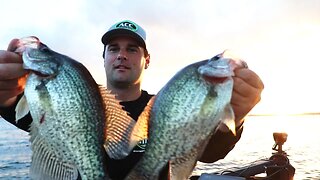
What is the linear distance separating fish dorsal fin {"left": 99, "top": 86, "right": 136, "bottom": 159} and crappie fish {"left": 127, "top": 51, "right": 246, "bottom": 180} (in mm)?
172

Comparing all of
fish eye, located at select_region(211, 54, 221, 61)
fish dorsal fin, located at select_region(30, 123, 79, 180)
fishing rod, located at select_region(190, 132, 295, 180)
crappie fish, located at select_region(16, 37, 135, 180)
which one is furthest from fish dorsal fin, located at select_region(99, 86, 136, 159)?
fishing rod, located at select_region(190, 132, 295, 180)

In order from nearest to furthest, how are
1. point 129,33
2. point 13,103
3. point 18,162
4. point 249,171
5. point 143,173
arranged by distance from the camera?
point 143,173, point 13,103, point 129,33, point 249,171, point 18,162

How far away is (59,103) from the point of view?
Result: 356 cm

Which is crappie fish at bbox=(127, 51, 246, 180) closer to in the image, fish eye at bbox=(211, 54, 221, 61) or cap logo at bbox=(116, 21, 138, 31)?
fish eye at bbox=(211, 54, 221, 61)

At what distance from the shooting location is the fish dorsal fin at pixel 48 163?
357 cm

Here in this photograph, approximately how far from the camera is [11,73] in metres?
3.70

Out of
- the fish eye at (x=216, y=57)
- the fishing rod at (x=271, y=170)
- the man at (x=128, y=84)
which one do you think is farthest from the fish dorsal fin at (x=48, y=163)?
the fishing rod at (x=271, y=170)

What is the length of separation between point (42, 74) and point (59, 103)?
1.16ft

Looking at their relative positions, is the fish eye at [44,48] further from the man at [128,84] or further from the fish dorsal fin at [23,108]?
the fish dorsal fin at [23,108]

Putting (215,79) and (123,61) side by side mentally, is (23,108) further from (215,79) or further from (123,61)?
(123,61)

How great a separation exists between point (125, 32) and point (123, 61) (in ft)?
1.55

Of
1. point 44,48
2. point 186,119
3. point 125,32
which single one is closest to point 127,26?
point 125,32

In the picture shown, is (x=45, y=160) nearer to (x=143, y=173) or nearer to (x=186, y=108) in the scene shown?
(x=143, y=173)

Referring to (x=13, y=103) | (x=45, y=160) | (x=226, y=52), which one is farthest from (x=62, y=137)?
(x=226, y=52)
